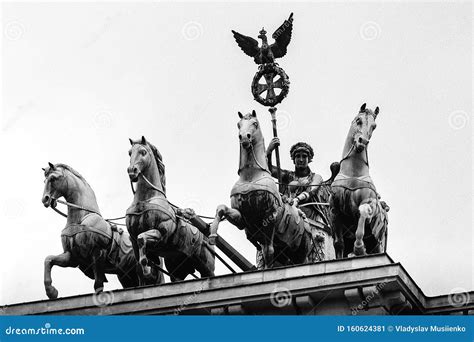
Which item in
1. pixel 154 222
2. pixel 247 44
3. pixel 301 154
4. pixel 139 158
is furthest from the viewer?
pixel 247 44

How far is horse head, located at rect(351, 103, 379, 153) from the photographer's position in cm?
3259

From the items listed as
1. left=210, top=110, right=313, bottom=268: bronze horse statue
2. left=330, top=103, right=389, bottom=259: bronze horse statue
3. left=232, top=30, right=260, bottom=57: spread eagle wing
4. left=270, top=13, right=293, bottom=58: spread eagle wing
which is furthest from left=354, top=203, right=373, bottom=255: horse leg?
left=232, top=30, right=260, bottom=57: spread eagle wing

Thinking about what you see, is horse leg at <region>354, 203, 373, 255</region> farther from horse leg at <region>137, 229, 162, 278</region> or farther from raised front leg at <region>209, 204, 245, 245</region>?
horse leg at <region>137, 229, 162, 278</region>

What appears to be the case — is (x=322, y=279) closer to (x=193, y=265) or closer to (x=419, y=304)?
(x=419, y=304)

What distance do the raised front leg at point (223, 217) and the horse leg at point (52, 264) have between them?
314 cm

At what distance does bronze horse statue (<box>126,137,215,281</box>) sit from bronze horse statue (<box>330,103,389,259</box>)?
10.3 ft

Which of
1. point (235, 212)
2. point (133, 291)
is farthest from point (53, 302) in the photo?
point (235, 212)

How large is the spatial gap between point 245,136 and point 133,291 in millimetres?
3464

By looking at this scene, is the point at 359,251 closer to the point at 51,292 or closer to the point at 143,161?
the point at 143,161

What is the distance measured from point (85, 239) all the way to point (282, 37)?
6.31m

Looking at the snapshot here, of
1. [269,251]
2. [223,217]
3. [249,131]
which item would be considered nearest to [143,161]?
[223,217]

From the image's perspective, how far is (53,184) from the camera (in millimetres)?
34406

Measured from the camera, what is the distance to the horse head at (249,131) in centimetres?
3291

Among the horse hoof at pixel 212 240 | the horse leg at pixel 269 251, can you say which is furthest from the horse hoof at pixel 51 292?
the horse leg at pixel 269 251
